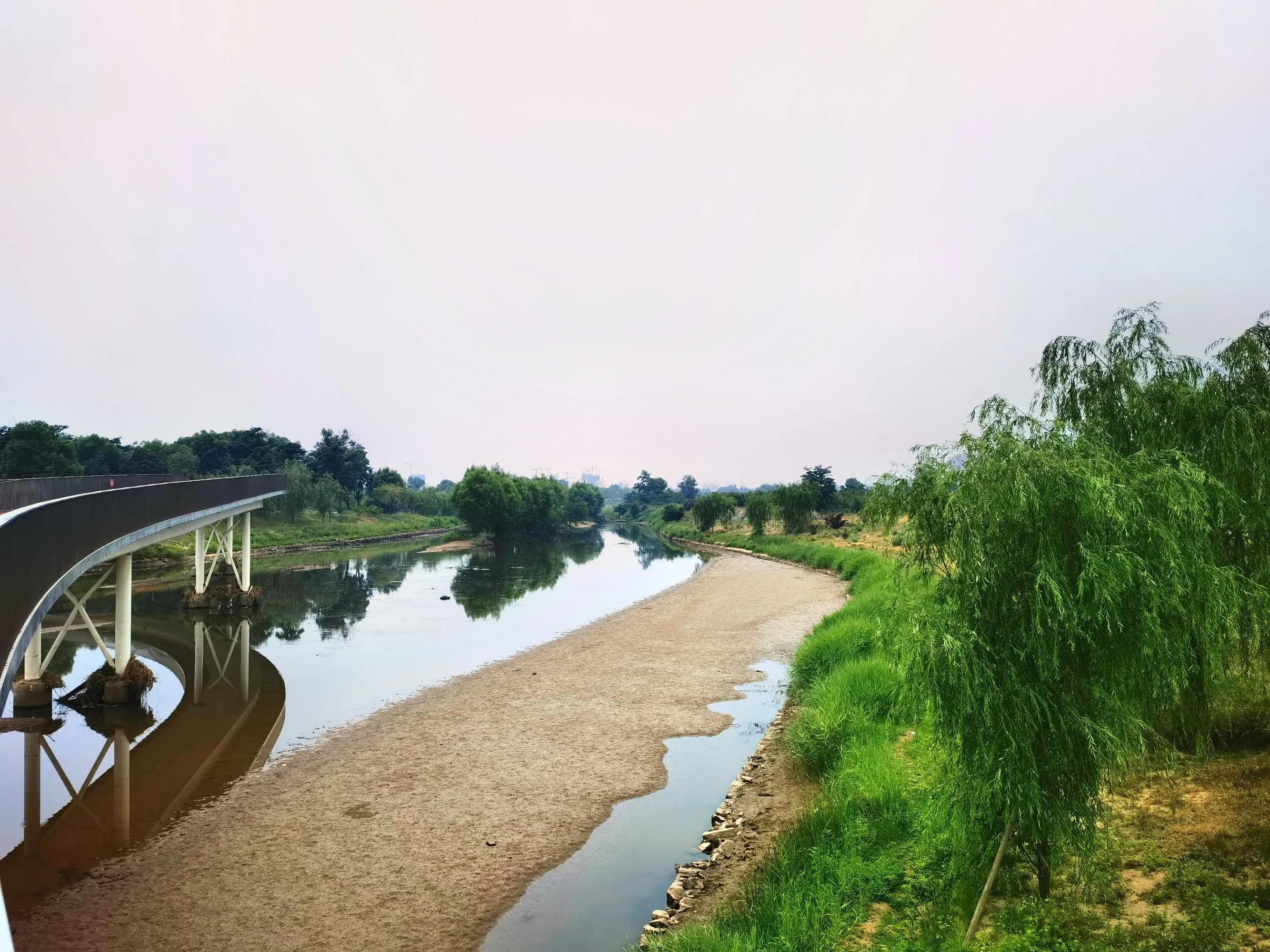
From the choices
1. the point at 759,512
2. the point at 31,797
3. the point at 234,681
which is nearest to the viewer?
the point at 31,797

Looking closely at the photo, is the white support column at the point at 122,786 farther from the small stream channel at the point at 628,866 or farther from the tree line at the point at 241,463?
the tree line at the point at 241,463

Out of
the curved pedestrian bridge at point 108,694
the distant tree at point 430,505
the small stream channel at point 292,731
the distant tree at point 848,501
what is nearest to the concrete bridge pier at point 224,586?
the small stream channel at point 292,731

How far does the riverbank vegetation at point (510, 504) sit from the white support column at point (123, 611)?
6558 cm

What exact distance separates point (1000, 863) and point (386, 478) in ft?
420

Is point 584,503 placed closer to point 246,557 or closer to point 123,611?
point 246,557

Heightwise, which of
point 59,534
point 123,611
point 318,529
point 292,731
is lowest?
point 292,731

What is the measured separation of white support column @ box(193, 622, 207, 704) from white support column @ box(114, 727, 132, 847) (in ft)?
10.2

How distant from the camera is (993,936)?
7.19 m

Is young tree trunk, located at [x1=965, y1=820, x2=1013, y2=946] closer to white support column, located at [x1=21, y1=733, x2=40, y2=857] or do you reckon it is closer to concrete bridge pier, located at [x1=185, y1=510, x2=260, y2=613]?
white support column, located at [x1=21, y1=733, x2=40, y2=857]

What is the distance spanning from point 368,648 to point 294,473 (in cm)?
6709

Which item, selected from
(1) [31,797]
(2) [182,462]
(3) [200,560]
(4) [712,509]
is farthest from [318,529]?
(1) [31,797]

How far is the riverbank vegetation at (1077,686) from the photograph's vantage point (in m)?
6.64

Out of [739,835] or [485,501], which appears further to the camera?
[485,501]

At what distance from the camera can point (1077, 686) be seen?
6.86 metres
